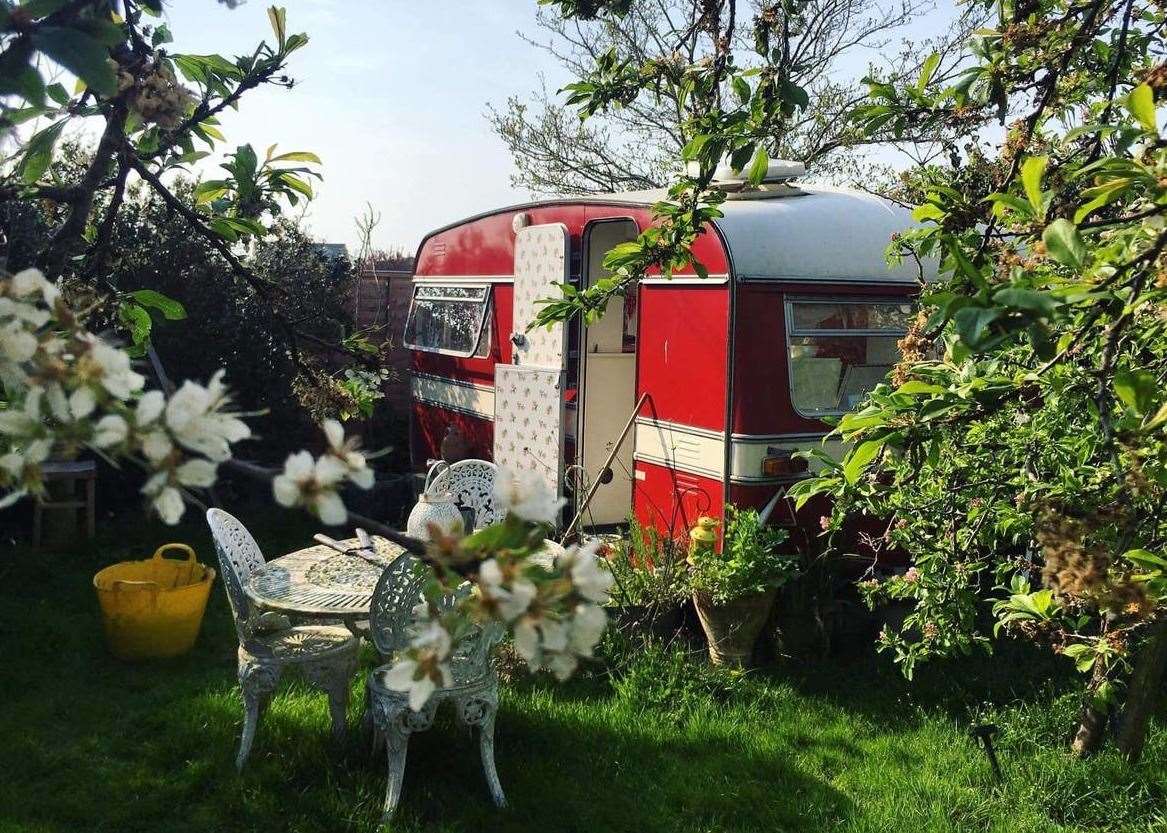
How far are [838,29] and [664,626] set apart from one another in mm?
13138

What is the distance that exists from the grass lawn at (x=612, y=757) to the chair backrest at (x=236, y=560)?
1.84 feet

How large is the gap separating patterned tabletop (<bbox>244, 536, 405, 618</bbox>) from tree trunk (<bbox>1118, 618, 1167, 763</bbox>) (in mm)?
3227

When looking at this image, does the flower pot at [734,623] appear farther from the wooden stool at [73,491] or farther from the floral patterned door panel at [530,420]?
the wooden stool at [73,491]

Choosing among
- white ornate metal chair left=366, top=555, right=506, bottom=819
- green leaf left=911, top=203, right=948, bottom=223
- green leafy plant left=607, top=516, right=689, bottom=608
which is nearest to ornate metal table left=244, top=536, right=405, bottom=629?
white ornate metal chair left=366, top=555, right=506, bottom=819

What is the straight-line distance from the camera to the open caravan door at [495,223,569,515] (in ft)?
23.0

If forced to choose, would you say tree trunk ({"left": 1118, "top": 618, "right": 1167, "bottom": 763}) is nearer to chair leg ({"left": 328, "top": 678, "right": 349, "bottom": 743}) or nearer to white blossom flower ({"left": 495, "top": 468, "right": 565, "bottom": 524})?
chair leg ({"left": 328, "top": 678, "right": 349, "bottom": 743})

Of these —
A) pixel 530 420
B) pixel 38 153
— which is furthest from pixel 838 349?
pixel 38 153

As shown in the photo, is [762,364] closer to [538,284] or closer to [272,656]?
[538,284]

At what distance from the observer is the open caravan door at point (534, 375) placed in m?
7.00

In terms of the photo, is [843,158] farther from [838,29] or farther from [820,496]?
[820,496]

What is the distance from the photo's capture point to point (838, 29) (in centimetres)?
1616

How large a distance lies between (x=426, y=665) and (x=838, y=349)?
5.54 meters

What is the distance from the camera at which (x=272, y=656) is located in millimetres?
4449

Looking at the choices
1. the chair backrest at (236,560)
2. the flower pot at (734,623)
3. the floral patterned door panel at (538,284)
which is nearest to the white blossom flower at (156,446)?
the chair backrest at (236,560)
